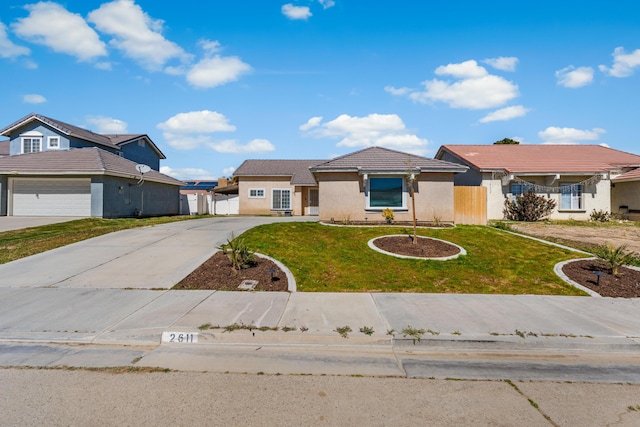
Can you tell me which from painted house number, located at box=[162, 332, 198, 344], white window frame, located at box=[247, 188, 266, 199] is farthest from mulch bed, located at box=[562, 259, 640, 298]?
white window frame, located at box=[247, 188, 266, 199]

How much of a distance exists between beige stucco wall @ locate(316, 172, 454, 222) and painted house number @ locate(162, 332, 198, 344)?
36.7 feet

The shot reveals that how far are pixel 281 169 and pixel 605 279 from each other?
23.5 metres

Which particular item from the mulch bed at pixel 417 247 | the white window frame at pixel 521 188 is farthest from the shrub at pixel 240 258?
the white window frame at pixel 521 188

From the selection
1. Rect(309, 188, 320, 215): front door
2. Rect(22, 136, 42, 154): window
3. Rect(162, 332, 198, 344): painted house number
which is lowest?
Rect(162, 332, 198, 344): painted house number

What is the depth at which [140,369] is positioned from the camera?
4023 millimetres

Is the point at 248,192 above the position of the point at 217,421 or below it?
above

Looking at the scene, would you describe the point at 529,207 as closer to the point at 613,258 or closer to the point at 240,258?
the point at 613,258

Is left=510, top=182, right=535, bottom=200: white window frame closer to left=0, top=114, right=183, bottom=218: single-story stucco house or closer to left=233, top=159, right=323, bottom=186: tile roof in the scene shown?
left=233, top=159, right=323, bottom=186: tile roof

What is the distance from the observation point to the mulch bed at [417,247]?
9.75 meters

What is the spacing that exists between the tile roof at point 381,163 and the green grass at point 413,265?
386 centimetres

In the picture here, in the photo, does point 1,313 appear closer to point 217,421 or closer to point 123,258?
point 123,258

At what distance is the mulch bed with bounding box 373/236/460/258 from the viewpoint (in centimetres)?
975

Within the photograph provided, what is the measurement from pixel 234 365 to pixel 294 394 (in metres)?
1.03

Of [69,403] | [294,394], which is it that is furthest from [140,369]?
[294,394]
